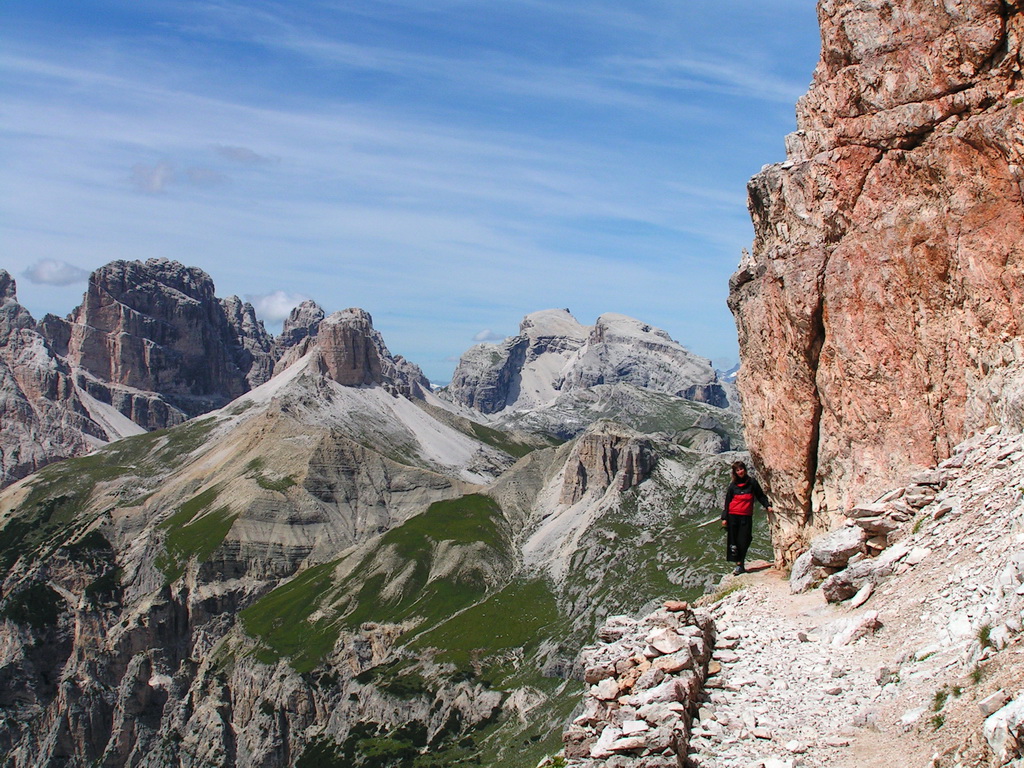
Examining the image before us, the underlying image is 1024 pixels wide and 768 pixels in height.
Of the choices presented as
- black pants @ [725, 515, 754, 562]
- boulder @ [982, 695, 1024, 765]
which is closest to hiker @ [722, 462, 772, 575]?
black pants @ [725, 515, 754, 562]

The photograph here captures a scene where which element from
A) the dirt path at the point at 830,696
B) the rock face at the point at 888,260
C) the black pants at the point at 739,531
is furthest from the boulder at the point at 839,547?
the black pants at the point at 739,531

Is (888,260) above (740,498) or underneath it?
above

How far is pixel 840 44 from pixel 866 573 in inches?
728

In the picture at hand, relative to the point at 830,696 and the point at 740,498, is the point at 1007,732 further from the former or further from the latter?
the point at 740,498

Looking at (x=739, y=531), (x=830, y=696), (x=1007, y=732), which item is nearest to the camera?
(x=1007, y=732)

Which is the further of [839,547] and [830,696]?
[839,547]

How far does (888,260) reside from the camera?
2862 cm

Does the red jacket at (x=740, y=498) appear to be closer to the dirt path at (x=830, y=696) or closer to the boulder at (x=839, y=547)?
the boulder at (x=839, y=547)

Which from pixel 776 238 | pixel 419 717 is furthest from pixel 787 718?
pixel 419 717

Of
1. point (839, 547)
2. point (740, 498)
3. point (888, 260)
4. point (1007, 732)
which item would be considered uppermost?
point (888, 260)

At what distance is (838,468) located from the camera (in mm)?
30094

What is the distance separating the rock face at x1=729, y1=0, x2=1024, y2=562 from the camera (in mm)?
26344

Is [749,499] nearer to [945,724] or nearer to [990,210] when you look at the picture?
[990,210]

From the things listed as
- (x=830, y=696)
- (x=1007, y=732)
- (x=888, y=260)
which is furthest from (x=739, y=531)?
(x=1007, y=732)
